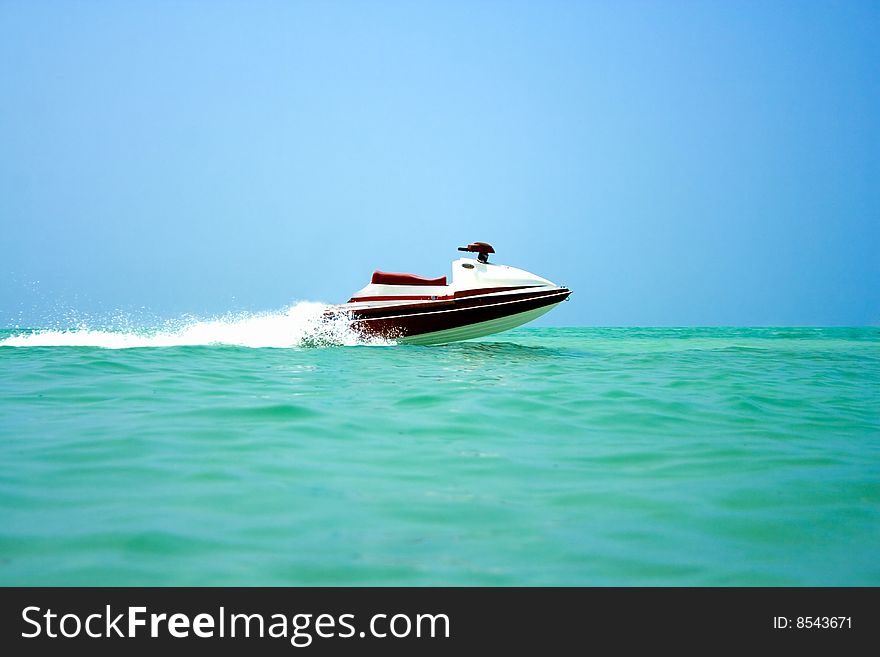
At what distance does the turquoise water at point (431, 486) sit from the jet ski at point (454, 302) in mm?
7788

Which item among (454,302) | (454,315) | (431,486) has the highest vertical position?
(454,302)

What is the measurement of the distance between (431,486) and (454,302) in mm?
11749

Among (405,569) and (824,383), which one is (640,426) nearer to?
(405,569)

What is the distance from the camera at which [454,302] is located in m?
15.1

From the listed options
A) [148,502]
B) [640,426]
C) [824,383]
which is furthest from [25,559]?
[824,383]

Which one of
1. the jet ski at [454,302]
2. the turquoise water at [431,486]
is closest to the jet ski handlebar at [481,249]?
the jet ski at [454,302]

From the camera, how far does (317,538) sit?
107 inches

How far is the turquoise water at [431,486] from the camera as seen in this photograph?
251cm

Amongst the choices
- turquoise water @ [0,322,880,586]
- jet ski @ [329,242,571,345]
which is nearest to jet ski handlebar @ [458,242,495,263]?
jet ski @ [329,242,571,345]

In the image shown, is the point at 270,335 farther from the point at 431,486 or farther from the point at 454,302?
the point at 431,486

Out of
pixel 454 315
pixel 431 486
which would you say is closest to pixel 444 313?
pixel 454 315

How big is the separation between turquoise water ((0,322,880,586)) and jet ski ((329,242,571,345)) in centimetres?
779

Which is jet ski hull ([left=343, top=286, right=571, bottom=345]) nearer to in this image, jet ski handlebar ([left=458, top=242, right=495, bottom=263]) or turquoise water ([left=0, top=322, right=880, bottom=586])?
jet ski handlebar ([left=458, top=242, right=495, bottom=263])
